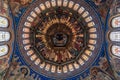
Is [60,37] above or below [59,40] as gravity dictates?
above

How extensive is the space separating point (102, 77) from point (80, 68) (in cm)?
177

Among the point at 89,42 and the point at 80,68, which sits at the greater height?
the point at 89,42

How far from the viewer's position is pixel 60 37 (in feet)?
70.0

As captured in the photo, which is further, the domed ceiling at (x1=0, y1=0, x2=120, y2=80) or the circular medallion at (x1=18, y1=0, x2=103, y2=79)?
the circular medallion at (x1=18, y1=0, x2=103, y2=79)

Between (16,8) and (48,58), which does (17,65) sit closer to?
(48,58)

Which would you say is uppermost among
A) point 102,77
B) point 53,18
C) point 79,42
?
point 53,18

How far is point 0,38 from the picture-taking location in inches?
738

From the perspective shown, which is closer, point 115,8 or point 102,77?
point 115,8

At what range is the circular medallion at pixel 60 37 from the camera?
20.5m

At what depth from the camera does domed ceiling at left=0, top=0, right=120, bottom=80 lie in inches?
765

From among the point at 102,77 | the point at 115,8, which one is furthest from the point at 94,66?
the point at 115,8

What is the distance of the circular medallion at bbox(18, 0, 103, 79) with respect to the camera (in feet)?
67.2

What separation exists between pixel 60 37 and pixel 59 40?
24 cm

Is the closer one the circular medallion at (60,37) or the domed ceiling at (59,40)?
the domed ceiling at (59,40)
